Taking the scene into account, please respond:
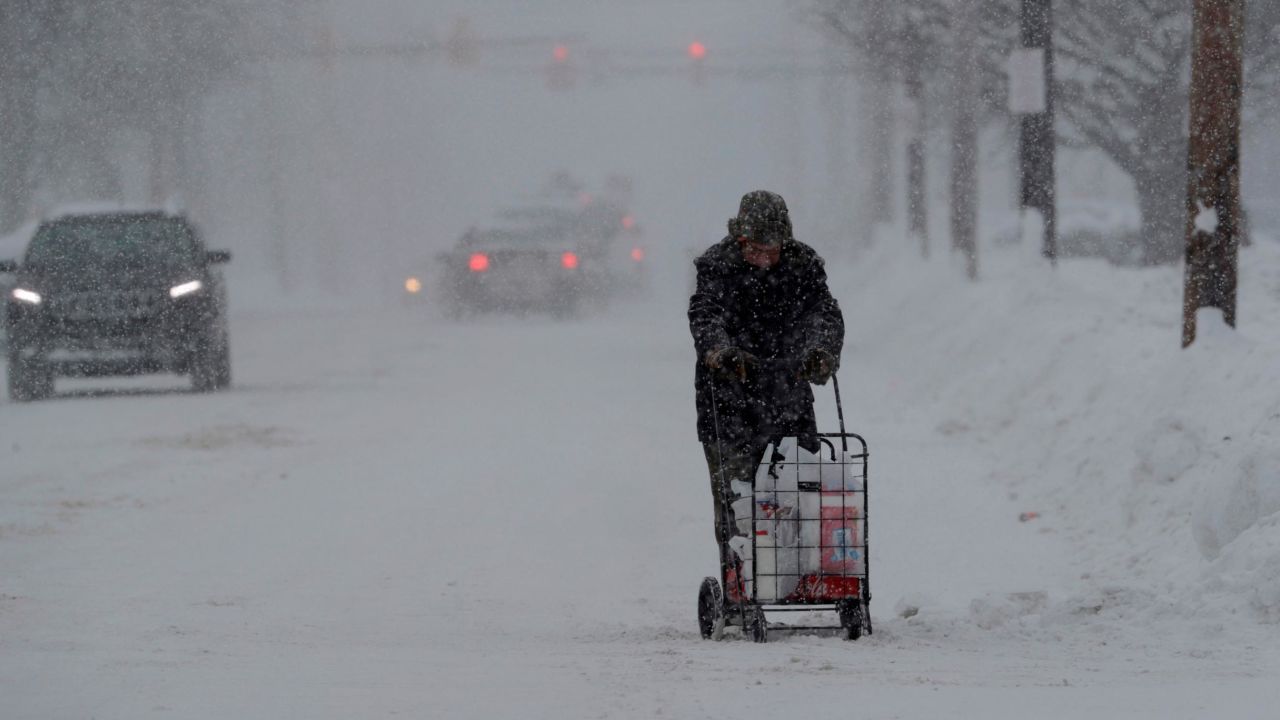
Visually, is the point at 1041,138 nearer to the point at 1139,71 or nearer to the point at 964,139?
the point at 1139,71

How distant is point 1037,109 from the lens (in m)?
19.4

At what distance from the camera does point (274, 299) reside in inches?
1843

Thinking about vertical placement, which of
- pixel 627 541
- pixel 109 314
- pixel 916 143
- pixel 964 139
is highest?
pixel 916 143

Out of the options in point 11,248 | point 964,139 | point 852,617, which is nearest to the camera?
point 852,617

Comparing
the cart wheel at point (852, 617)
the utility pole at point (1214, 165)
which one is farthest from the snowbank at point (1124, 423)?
the cart wheel at point (852, 617)

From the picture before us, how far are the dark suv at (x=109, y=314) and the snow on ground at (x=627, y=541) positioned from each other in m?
0.53

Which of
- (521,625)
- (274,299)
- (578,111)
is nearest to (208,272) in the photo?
(521,625)

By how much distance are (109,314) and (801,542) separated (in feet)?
40.8

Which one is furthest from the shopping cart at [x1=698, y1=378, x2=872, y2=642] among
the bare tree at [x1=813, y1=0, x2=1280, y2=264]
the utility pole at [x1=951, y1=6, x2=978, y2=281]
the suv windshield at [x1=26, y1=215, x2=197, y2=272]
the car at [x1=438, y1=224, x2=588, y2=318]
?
the car at [x1=438, y1=224, x2=588, y2=318]

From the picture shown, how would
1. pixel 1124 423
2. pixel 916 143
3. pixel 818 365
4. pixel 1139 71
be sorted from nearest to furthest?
pixel 818 365 < pixel 1124 423 < pixel 1139 71 < pixel 916 143

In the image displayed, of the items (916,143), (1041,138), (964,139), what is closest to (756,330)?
A: (1041,138)

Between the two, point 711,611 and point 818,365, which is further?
point 711,611

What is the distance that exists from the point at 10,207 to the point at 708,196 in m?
73.4

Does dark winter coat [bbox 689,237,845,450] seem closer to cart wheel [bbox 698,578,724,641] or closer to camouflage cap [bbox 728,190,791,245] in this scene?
camouflage cap [bbox 728,190,791,245]
